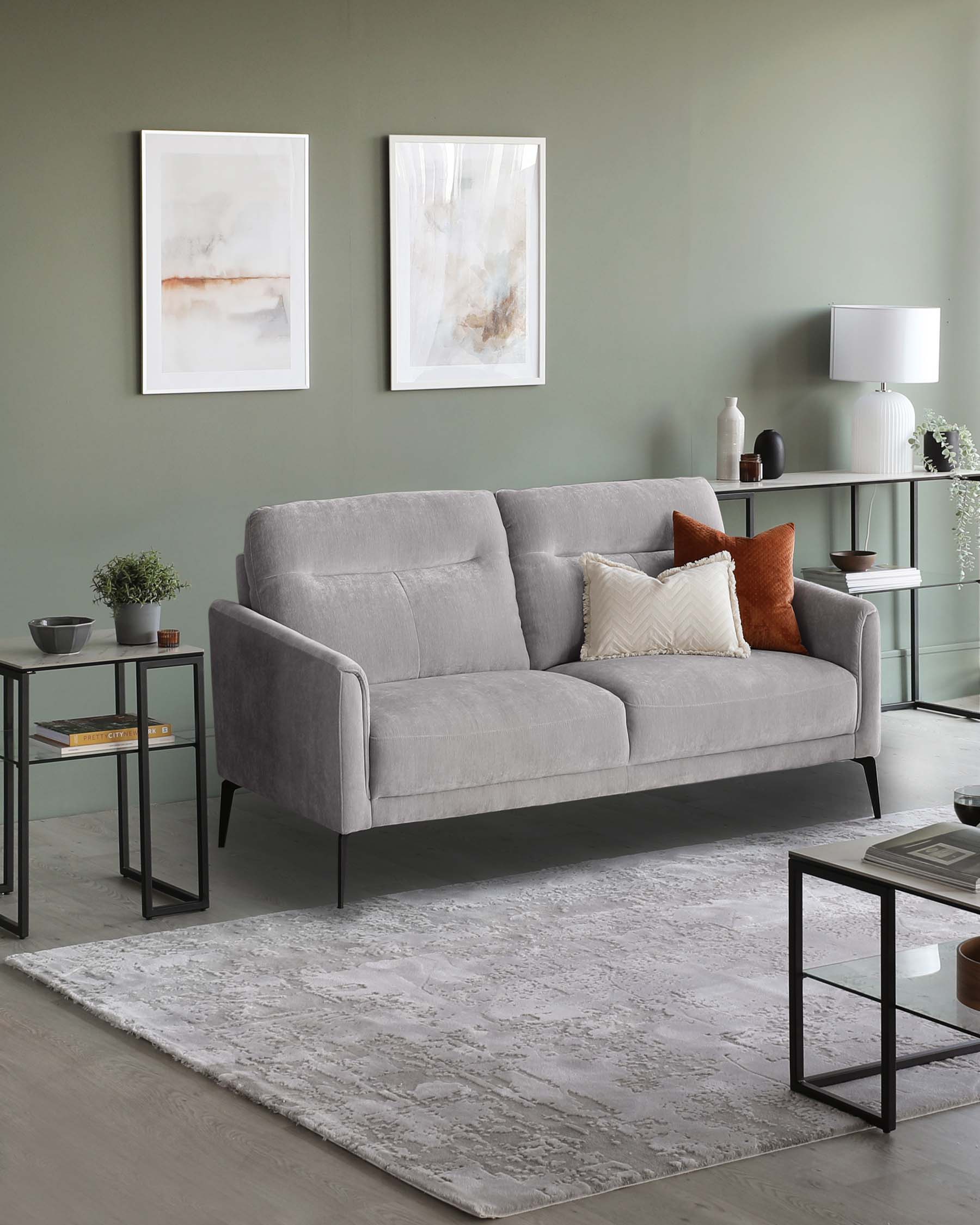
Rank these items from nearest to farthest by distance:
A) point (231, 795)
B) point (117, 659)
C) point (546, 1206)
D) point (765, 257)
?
point (546, 1206)
point (117, 659)
point (231, 795)
point (765, 257)

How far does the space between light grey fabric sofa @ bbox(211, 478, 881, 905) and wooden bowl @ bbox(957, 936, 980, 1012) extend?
5.59ft

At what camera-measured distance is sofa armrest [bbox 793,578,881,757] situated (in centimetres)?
518

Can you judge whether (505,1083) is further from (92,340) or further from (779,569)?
(92,340)

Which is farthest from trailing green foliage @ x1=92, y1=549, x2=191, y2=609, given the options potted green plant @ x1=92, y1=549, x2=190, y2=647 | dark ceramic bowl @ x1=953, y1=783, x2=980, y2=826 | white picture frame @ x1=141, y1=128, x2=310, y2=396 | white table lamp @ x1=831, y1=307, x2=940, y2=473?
white table lamp @ x1=831, y1=307, x2=940, y2=473

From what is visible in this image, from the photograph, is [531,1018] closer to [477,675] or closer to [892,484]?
[477,675]

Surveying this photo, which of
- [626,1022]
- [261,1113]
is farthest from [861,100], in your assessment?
[261,1113]

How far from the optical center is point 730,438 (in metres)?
6.26

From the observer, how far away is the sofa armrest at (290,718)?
432cm

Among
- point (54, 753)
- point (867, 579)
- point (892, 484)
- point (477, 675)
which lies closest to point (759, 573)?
point (477, 675)

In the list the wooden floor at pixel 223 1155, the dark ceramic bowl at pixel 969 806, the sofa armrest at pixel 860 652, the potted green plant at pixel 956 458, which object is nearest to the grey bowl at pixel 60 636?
the wooden floor at pixel 223 1155

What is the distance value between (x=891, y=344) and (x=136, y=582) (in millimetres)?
3250

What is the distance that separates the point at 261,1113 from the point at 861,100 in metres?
4.94

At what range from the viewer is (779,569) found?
17.6 feet

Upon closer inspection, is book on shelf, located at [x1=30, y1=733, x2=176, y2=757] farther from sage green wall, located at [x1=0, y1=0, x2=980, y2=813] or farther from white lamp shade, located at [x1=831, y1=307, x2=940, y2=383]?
white lamp shade, located at [x1=831, y1=307, x2=940, y2=383]
